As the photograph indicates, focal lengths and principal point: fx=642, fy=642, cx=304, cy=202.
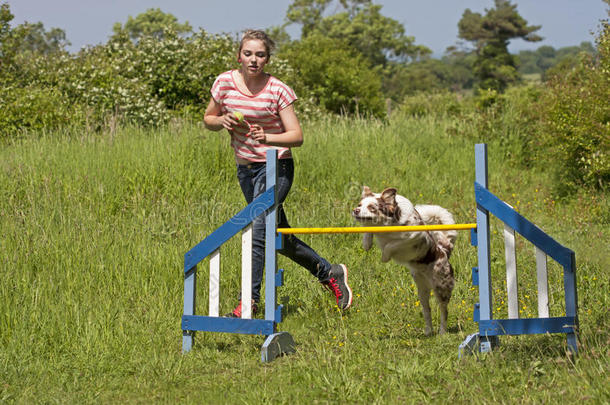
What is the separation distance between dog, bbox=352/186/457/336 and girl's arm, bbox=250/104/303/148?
64 centimetres

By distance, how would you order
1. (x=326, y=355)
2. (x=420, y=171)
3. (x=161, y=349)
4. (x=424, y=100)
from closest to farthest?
(x=326, y=355)
(x=161, y=349)
(x=420, y=171)
(x=424, y=100)

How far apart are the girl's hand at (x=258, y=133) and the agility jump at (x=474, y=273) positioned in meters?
0.21

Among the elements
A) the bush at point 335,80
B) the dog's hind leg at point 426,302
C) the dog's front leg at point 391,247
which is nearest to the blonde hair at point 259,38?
the dog's front leg at point 391,247

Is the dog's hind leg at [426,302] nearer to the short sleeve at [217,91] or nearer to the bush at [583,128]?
the short sleeve at [217,91]

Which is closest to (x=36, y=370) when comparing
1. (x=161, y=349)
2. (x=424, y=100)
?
(x=161, y=349)

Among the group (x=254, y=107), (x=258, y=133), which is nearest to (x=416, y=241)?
(x=258, y=133)

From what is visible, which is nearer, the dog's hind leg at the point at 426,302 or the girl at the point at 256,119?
the girl at the point at 256,119

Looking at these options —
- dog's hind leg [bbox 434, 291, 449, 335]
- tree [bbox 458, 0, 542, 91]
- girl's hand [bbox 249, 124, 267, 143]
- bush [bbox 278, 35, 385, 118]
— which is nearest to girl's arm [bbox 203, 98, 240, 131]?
girl's hand [bbox 249, 124, 267, 143]

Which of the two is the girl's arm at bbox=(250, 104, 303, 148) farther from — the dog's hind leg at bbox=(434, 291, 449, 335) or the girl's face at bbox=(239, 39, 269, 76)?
the dog's hind leg at bbox=(434, 291, 449, 335)

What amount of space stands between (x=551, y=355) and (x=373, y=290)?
6.89 ft

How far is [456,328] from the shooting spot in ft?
17.4

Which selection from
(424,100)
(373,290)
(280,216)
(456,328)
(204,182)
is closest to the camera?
(280,216)

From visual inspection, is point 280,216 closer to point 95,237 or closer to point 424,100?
point 95,237

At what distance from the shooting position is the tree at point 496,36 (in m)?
67.1
